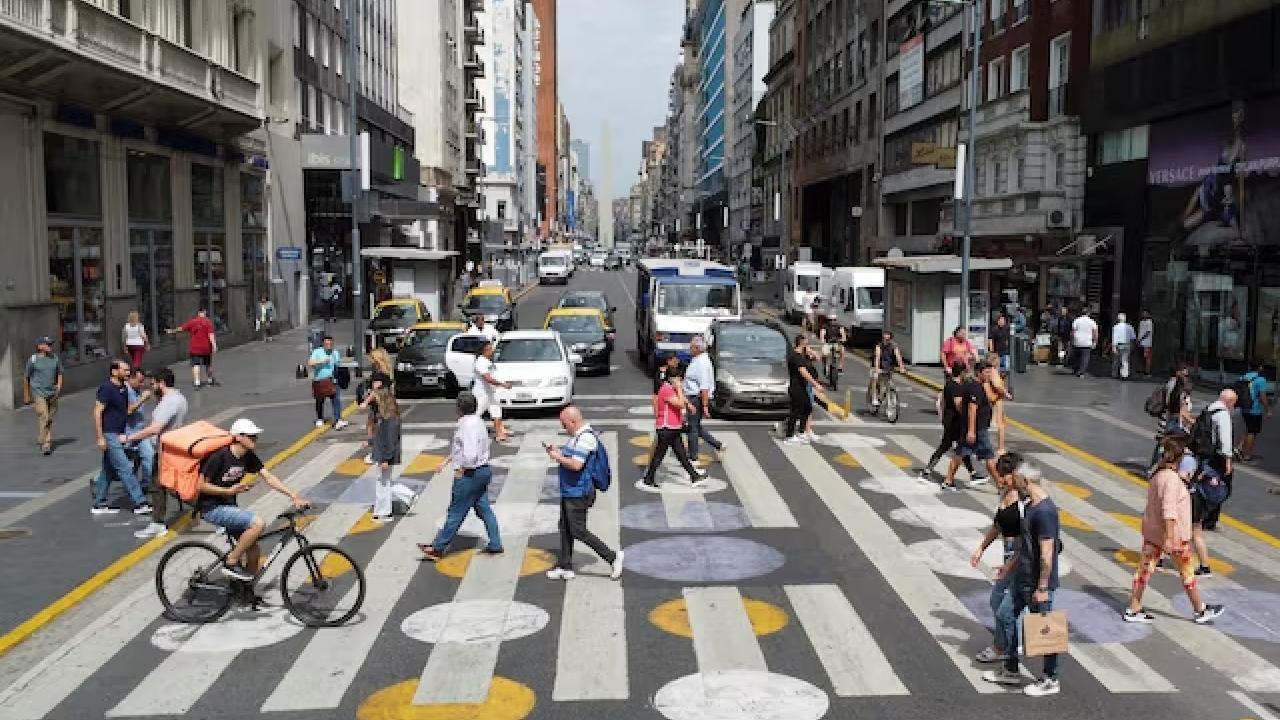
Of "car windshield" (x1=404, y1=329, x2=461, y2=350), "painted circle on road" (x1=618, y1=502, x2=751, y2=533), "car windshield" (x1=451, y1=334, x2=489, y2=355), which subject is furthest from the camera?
"car windshield" (x1=404, y1=329, x2=461, y2=350)

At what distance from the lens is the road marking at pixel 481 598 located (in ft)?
24.8

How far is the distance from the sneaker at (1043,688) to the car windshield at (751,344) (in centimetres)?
1359

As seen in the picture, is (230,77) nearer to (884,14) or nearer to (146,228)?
(146,228)

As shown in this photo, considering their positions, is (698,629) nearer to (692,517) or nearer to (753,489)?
(692,517)

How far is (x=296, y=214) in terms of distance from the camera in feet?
130

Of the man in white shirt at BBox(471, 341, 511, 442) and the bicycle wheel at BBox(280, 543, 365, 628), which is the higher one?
the man in white shirt at BBox(471, 341, 511, 442)

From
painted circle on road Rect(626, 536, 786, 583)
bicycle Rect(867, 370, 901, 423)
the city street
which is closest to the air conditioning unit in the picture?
bicycle Rect(867, 370, 901, 423)

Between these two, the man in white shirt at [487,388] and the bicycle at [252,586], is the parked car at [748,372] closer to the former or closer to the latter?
the man in white shirt at [487,388]

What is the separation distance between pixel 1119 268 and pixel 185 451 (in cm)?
2806

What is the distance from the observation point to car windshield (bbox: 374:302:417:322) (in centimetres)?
3291

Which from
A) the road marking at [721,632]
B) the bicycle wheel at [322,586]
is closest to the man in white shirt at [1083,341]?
the road marking at [721,632]

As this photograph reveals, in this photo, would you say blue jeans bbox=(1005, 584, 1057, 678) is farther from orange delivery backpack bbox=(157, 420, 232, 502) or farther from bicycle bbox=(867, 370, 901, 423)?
bicycle bbox=(867, 370, 901, 423)

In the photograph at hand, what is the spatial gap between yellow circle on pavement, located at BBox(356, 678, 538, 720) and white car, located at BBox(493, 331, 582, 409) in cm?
A: 1199

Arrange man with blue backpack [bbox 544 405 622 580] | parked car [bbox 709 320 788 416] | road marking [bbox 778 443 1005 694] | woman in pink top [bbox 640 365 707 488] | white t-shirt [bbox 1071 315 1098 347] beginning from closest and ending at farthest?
road marking [bbox 778 443 1005 694]
man with blue backpack [bbox 544 405 622 580]
woman in pink top [bbox 640 365 707 488]
parked car [bbox 709 320 788 416]
white t-shirt [bbox 1071 315 1098 347]
